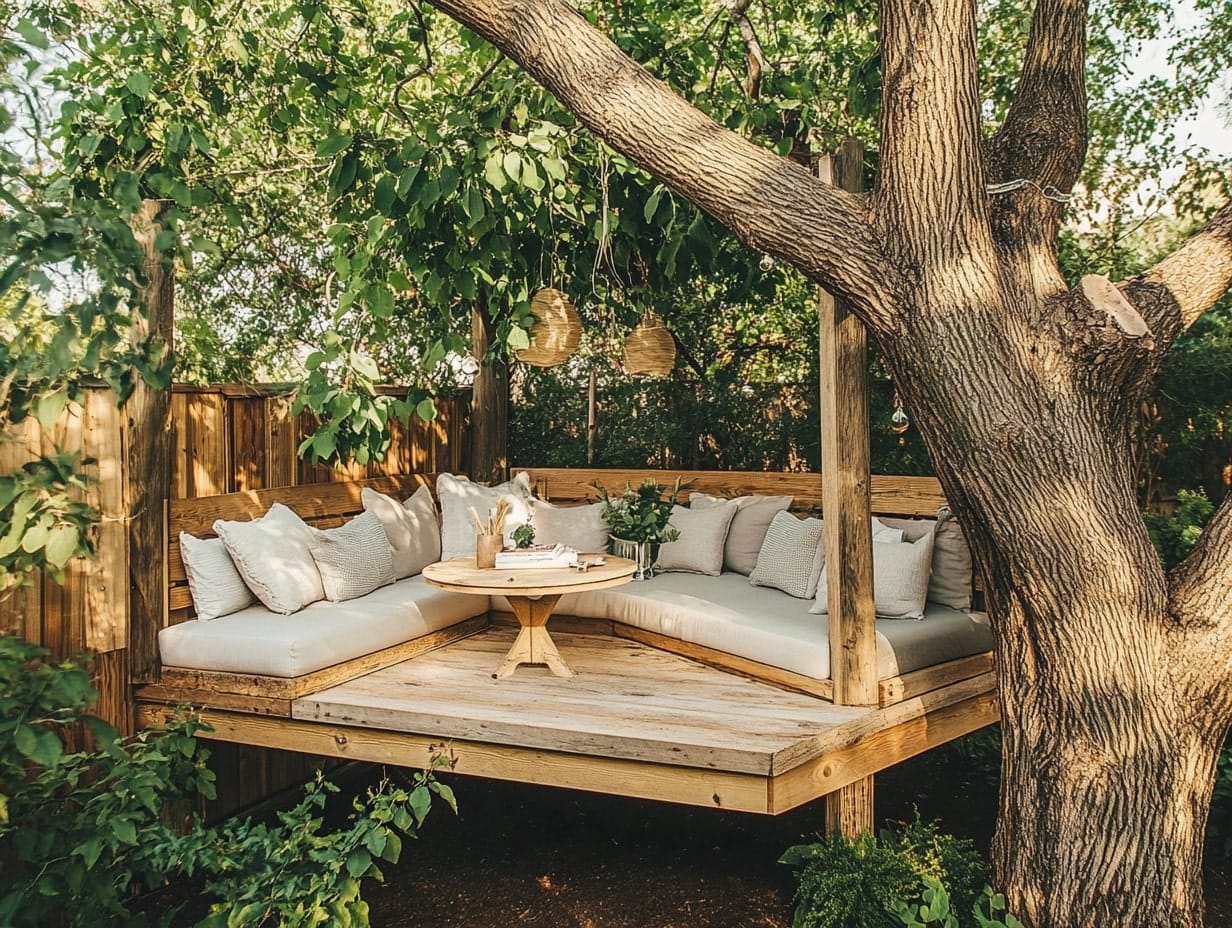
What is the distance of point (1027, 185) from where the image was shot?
3080mm

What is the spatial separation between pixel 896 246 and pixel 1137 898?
192cm

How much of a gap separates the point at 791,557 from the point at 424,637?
1.73 m

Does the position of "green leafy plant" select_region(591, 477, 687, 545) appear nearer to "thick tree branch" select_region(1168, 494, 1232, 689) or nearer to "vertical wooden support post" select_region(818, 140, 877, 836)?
"vertical wooden support post" select_region(818, 140, 877, 836)

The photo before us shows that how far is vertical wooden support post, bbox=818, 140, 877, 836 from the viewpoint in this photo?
3461 millimetres

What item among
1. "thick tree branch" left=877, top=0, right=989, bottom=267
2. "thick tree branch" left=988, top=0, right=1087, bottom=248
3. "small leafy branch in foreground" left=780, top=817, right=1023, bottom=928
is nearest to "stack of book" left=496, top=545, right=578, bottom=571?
"small leafy branch in foreground" left=780, top=817, right=1023, bottom=928

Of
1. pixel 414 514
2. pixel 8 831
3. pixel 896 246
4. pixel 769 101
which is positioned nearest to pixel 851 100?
pixel 769 101

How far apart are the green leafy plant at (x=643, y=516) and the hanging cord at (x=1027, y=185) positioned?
247 centimetres

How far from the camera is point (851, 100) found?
13.7 ft

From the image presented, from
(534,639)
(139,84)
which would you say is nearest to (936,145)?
(534,639)

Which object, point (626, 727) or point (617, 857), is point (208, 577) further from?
point (617, 857)

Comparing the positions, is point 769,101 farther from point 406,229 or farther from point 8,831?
point 8,831

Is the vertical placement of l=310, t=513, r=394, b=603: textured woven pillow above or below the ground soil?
above

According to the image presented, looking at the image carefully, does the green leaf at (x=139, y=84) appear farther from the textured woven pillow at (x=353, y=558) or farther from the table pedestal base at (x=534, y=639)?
the table pedestal base at (x=534, y=639)

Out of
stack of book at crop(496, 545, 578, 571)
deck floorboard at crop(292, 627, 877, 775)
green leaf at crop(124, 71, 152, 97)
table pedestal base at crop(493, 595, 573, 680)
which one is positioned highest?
green leaf at crop(124, 71, 152, 97)
